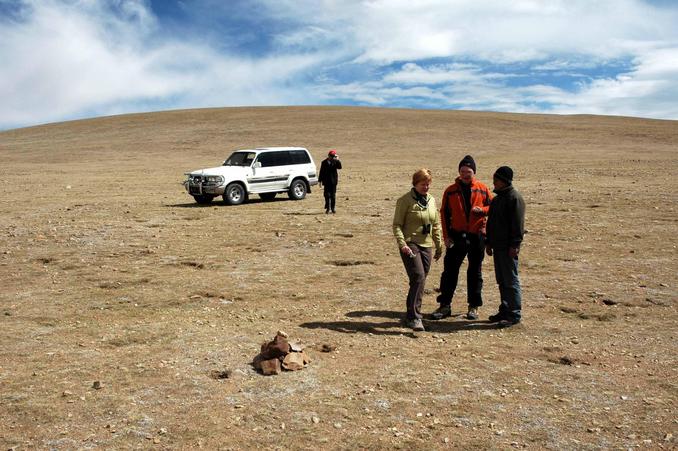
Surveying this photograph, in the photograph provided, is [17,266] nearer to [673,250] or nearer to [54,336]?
[54,336]

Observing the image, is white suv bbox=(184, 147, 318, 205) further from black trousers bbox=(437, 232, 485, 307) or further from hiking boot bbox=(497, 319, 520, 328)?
hiking boot bbox=(497, 319, 520, 328)

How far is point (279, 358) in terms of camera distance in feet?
19.6

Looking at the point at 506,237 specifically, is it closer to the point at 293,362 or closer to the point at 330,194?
the point at 293,362

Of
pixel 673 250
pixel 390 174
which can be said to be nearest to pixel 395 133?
pixel 390 174

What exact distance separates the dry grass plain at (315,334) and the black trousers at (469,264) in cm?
33

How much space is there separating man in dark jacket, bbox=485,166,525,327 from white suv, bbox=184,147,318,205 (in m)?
12.9

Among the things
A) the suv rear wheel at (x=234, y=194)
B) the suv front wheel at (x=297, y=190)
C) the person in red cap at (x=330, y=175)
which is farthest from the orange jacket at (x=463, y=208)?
the suv front wheel at (x=297, y=190)

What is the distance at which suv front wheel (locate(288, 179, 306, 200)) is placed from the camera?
812 inches

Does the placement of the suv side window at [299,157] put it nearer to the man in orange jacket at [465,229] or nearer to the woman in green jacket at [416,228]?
the man in orange jacket at [465,229]

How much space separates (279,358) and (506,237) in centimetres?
304

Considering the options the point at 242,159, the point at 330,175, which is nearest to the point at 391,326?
the point at 330,175

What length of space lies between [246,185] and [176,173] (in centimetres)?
1406

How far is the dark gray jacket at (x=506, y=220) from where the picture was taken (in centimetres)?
709

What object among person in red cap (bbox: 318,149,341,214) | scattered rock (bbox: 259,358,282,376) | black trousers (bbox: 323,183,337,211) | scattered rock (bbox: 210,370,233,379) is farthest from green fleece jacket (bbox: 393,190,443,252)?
black trousers (bbox: 323,183,337,211)
